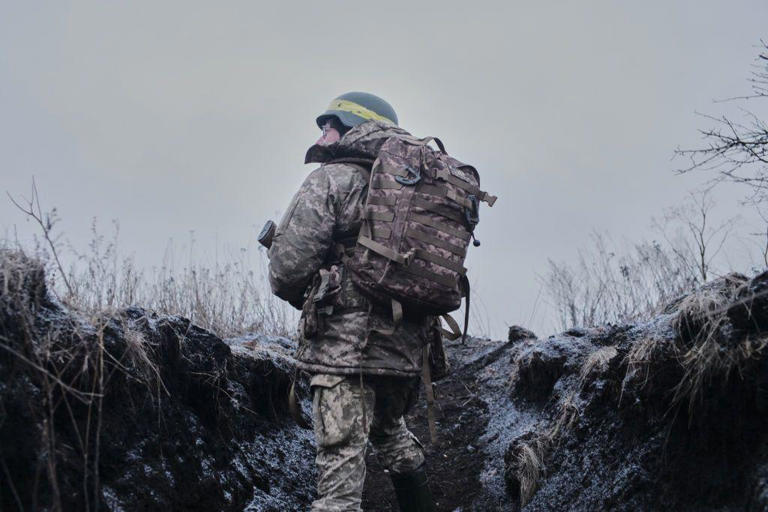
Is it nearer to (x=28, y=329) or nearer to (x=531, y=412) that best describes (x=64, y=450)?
(x=28, y=329)

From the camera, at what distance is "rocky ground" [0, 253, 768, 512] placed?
206 centimetres

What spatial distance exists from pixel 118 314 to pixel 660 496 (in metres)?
2.47

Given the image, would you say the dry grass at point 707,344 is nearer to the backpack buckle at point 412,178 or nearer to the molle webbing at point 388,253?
the molle webbing at point 388,253

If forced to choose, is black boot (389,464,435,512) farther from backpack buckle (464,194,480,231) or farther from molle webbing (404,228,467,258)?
backpack buckle (464,194,480,231)

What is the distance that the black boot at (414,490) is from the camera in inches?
122

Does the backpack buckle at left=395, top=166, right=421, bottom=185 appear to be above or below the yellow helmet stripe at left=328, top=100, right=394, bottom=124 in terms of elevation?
below

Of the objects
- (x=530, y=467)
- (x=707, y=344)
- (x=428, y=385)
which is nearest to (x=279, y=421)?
(x=428, y=385)

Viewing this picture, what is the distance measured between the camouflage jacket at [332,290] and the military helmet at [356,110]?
1.67 feet

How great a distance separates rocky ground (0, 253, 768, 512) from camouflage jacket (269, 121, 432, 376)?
0.72 metres

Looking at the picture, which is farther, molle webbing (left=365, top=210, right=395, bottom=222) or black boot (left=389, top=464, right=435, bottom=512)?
black boot (left=389, top=464, right=435, bottom=512)

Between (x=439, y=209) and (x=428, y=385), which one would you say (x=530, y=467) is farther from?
(x=439, y=209)

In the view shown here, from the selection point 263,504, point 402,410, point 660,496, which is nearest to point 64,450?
point 263,504

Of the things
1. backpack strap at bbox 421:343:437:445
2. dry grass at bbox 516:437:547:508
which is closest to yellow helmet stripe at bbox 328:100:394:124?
backpack strap at bbox 421:343:437:445

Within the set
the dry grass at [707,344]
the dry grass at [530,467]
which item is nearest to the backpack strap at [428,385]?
the dry grass at [530,467]
